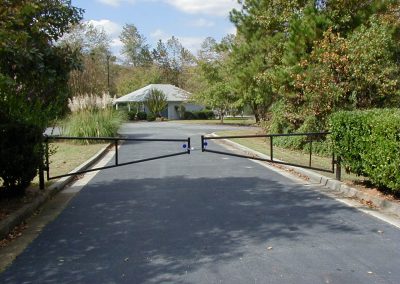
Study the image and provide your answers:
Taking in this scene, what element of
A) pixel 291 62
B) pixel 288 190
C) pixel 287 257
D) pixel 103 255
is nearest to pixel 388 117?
pixel 288 190

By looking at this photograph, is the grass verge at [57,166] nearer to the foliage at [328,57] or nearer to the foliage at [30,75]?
the foliage at [30,75]

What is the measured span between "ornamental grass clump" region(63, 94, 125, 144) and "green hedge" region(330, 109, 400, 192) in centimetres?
1323

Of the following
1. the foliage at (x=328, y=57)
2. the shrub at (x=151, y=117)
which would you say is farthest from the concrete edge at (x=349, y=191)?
the shrub at (x=151, y=117)

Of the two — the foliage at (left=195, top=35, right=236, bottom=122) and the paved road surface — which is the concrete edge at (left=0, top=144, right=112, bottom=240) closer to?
the paved road surface

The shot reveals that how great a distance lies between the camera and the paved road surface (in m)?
4.74

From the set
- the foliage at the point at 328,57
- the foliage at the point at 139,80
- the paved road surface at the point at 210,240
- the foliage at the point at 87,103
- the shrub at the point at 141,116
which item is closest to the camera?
the paved road surface at the point at 210,240

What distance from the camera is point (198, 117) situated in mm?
63219

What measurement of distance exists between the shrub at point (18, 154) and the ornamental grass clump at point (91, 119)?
12530mm

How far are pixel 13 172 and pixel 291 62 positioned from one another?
38.4 feet

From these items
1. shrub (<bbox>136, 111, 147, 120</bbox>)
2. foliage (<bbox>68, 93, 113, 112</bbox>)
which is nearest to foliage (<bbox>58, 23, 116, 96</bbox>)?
foliage (<bbox>68, 93, 113, 112</bbox>)

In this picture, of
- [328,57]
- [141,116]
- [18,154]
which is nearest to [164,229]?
[18,154]

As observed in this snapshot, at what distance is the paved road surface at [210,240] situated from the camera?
15.5ft

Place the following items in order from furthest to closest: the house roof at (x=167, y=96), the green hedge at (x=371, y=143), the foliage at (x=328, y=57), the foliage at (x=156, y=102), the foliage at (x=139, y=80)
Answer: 1. the foliage at (x=139, y=80)
2. the house roof at (x=167, y=96)
3. the foliage at (x=156, y=102)
4. the foliage at (x=328, y=57)
5. the green hedge at (x=371, y=143)

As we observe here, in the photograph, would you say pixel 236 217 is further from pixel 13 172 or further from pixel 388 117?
pixel 13 172
